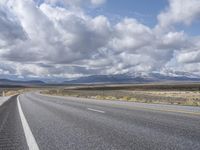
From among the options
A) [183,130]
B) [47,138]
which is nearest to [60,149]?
[47,138]

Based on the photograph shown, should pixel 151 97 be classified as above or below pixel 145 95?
below

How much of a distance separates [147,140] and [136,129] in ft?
6.03

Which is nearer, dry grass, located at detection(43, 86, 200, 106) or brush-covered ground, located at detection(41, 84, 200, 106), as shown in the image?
dry grass, located at detection(43, 86, 200, 106)

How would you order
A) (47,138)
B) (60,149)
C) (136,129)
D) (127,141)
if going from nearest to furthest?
(60,149)
(127,141)
(47,138)
(136,129)

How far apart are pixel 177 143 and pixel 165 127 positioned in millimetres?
2538

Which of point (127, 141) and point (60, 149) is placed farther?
point (127, 141)

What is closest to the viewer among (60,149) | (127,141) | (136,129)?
(60,149)

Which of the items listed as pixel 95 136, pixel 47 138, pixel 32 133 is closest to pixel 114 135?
pixel 95 136

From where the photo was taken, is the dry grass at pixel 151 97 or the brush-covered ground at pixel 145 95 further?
the brush-covered ground at pixel 145 95

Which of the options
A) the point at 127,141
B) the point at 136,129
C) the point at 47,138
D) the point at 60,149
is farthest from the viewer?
the point at 136,129

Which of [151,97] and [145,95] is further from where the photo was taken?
[145,95]

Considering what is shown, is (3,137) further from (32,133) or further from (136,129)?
(136,129)

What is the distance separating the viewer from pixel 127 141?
737 cm

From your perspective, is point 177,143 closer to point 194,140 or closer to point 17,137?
point 194,140
